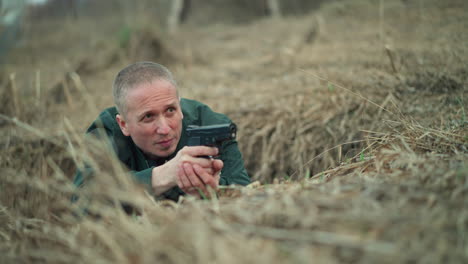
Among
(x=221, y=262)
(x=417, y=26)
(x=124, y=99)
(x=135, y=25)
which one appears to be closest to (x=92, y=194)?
(x=221, y=262)

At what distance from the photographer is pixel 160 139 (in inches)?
86.2

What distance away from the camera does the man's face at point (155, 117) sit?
2158 mm

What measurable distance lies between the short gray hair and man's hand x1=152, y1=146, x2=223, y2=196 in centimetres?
54

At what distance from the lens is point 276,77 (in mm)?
4363

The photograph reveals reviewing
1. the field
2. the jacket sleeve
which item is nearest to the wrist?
the field

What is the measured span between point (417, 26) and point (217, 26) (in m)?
5.21

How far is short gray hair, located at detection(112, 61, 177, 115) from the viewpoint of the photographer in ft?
7.33

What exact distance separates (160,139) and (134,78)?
388 millimetres

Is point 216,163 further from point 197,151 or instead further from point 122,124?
point 122,124

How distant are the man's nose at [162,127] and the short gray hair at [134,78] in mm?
242

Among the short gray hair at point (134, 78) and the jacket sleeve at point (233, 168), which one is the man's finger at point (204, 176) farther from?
the short gray hair at point (134, 78)

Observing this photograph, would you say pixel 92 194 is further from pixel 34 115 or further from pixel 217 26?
pixel 217 26

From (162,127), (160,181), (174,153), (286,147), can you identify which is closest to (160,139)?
(162,127)

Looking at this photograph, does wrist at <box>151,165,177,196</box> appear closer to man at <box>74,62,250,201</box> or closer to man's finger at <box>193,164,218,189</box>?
man at <box>74,62,250,201</box>
